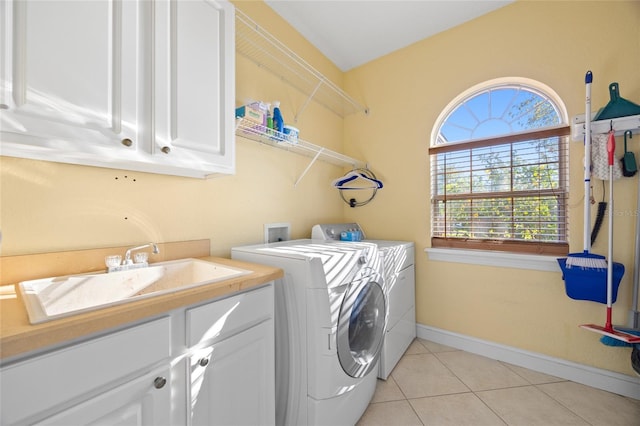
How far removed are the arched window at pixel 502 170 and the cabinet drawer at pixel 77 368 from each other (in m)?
2.23

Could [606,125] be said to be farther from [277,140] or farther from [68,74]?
[68,74]

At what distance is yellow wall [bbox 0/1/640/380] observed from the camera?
114cm

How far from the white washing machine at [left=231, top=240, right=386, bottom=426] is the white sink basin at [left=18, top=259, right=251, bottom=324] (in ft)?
0.97

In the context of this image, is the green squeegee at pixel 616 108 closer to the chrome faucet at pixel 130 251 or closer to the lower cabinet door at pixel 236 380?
the lower cabinet door at pixel 236 380

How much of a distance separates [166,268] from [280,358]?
0.77m

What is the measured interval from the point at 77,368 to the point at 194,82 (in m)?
1.14

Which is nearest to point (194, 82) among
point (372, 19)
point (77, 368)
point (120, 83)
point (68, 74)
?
point (120, 83)

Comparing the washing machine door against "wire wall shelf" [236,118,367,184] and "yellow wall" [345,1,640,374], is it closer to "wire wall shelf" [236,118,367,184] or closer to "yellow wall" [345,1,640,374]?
"yellow wall" [345,1,640,374]

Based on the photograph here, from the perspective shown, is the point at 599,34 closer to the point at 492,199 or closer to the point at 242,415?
the point at 492,199

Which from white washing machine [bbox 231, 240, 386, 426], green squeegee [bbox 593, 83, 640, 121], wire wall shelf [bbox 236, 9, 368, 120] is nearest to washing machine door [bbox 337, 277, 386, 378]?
white washing machine [bbox 231, 240, 386, 426]

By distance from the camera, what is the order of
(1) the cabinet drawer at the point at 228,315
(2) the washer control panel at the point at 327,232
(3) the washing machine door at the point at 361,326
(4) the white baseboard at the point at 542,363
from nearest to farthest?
(1) the cabinet drawer at the point at 228,315, (3) the washing machine door at the point at 361,326, (4) the white baseboard at the point at 542,363, (2) the washer control panel at the point at 327,232

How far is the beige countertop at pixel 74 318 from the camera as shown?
1.83ft

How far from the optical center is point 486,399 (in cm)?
161

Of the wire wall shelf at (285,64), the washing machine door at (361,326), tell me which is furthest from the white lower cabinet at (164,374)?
the wire wall shelf at (285,64)
